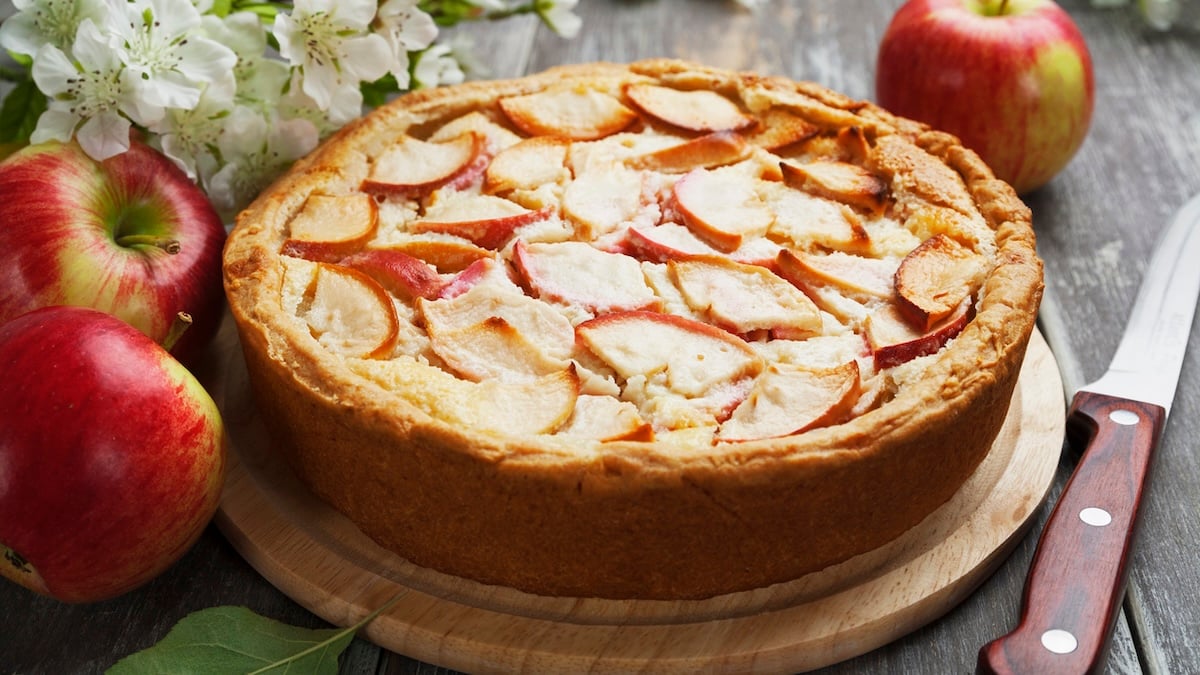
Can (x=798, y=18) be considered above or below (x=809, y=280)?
below

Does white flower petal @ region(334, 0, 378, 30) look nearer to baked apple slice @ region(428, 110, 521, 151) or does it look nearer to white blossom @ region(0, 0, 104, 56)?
baked apple slice @ region(428, 110, 521, 151)

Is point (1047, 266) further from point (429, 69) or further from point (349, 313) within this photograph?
point (349, 313)

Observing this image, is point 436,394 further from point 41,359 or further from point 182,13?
point 182,13

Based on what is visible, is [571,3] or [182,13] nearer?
[182,13]

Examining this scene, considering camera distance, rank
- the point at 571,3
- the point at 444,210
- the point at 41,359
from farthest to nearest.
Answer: the point at 571,3, the point at 444,210, the point at 41,359

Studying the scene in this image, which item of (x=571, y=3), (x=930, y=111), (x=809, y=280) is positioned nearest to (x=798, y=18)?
(x=930, y=111)

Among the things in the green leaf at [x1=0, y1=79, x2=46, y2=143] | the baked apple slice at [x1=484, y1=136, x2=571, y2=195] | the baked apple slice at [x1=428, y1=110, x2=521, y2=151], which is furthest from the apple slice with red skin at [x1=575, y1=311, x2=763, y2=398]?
the green leaf at [x1=0, y1=79, x2=46, y2=143]

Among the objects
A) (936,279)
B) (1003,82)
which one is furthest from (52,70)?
(1003,82)
